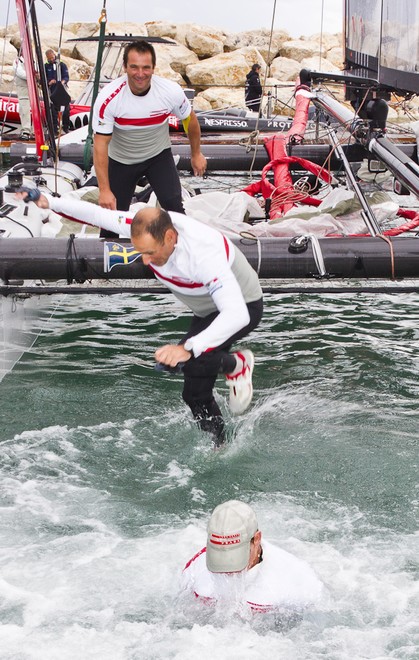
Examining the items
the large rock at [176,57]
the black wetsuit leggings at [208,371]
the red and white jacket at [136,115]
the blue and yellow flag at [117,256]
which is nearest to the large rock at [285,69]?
the large rock at [176,57]

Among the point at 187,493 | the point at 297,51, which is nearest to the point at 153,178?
the point at 187,493

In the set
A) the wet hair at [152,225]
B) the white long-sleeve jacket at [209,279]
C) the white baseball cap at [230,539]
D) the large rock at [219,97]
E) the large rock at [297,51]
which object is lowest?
the large rock at [219,97]

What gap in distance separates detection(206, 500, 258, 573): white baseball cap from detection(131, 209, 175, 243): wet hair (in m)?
1.42

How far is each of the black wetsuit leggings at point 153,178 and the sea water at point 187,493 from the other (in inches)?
51.6

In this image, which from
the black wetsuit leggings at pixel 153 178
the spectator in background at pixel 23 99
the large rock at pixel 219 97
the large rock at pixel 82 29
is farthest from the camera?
the large rock at pixel 82 29

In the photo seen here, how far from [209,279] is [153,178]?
7.38 feet

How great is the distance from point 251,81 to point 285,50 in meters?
20.9

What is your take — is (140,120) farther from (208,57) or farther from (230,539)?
(208,57)

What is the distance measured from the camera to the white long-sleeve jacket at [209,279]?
4496 mm

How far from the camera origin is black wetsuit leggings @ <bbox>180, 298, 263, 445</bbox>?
16.1ft

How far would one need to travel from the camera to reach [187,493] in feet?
16.9

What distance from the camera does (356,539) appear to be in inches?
182

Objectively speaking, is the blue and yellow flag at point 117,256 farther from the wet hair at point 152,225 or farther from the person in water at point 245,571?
the person in water at point 245,571

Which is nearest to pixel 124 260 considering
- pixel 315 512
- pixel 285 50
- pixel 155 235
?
pixel 155 235
